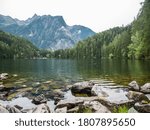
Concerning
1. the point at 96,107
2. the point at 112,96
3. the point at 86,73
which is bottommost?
the point at 112,96

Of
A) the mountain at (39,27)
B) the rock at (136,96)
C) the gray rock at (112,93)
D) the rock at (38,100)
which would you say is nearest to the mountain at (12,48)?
the mountain at (39,27)

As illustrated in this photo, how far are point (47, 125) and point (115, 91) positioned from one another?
6.07 metres

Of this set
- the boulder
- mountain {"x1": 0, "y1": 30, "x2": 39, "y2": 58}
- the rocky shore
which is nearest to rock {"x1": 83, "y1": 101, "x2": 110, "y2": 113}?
the rocky shore

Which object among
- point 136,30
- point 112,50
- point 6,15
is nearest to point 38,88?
point 6,15

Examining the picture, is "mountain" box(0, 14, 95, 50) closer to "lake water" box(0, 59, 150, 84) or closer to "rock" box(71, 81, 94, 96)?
"rock" box(71, 81, 94, 96)

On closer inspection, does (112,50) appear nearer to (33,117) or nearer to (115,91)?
(115,91)

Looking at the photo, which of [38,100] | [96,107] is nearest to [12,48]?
[38,100]

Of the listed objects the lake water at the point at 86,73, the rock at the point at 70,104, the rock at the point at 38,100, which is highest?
the rock at the point at 70,104

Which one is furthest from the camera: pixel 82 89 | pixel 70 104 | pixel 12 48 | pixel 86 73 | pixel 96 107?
pixel 12 48

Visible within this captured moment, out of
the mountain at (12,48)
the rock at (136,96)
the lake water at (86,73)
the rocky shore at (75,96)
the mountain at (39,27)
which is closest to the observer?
the rocky shore at (75,96)

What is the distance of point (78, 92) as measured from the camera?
31.2ft

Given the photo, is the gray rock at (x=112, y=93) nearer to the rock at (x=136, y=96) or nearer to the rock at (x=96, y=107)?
the rock at (x=136, y=96)

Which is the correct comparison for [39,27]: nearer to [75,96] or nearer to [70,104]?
[75,96]

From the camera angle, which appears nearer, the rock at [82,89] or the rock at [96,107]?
the rock at [96,107]
